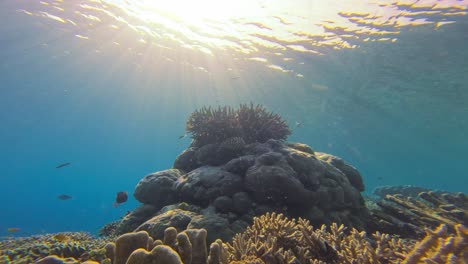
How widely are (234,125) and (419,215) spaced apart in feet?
17.1

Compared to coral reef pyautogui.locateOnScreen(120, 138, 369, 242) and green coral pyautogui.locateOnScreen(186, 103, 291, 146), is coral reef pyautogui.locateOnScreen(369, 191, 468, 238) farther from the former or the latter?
green coral pyautogui.locateOnScreen(186, 103, 291, 146)

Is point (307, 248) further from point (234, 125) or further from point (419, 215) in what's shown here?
point (234, 125)

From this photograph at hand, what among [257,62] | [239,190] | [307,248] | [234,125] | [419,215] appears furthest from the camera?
[257,62]

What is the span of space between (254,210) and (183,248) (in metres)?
3.12

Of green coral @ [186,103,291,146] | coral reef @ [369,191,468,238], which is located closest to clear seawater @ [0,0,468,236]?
green coral @ [186,103,291,146]

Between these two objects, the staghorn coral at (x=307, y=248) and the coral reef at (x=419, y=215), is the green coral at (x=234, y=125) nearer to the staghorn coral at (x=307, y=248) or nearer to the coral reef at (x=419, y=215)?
the coral reef at (x=419, y=215)

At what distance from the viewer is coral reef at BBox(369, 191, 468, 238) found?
5535mm

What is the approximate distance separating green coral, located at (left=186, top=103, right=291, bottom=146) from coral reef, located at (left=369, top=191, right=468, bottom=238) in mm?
3680

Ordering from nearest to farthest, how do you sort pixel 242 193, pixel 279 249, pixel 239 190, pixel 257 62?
1. pixel 279 249
2. pixel 242 193
3. pixel 239 190
4. pixel 257 62

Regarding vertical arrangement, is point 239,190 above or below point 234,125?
below

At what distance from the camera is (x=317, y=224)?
5.98 meters

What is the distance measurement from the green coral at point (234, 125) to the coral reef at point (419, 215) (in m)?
3.68

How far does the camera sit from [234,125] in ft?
26.8

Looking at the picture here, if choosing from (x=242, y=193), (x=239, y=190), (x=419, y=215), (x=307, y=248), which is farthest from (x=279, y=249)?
(x=419, y=215)
